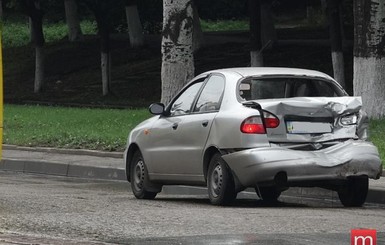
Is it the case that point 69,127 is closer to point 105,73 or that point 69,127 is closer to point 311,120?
point 311,120

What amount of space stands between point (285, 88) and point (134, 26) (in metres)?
40.7

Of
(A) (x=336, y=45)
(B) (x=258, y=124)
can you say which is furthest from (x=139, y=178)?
(A) (x=336, y=45)

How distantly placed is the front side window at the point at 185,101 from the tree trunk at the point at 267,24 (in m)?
34.2

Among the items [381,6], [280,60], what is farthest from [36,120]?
[280,60]

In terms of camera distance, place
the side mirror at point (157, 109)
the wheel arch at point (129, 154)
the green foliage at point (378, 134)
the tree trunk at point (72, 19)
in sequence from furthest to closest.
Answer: the tree trunk at point (72, 19) < the green foliage at point (378, 134) < the wheel arch at point (129, 154) < the side mirror at point (157, 109)

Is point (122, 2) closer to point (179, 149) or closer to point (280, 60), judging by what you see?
point (280, 60)

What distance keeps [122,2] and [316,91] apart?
4221 cm

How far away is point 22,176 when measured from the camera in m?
19.7

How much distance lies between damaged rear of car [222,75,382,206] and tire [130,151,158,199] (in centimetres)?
201

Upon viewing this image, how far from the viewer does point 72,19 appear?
200 ft

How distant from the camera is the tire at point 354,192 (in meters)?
13.3

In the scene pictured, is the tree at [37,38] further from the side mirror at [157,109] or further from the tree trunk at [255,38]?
the side mirror at [157,109]

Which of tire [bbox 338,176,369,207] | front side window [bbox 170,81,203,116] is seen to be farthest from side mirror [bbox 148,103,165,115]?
tire [bbox 338,176,369,207]

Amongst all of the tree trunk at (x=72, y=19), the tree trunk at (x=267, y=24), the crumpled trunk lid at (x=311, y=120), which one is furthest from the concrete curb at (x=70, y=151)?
the tree trunk at (x=72, y=19)
